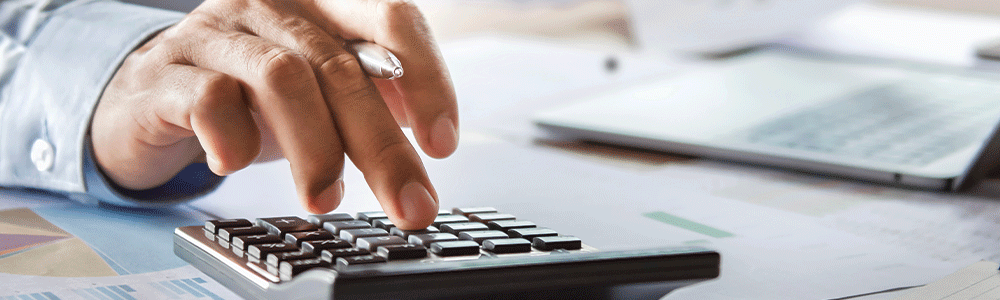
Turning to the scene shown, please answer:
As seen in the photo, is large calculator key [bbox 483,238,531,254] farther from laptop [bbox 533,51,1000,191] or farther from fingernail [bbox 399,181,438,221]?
laptop [bbox 533,51,1000,191]

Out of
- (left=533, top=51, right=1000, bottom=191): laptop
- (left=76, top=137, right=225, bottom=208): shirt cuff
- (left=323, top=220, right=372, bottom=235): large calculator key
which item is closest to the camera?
(left=323, top=220, right=372, bottom=235): large calculator key

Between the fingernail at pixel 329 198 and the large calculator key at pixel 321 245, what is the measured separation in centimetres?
5

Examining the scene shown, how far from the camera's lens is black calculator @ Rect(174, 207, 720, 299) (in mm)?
Answer: 301

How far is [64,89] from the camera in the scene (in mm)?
591

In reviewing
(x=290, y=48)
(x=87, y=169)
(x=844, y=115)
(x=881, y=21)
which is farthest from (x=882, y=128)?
(x=881, y=21)

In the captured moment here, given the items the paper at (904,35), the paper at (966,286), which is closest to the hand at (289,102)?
the paper at (966,286)

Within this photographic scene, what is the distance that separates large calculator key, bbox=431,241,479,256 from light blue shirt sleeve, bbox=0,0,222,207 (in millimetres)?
247

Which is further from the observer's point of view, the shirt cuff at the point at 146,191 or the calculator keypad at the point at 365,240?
the shirt cuff at the point at 146,191

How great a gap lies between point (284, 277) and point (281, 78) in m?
0.13

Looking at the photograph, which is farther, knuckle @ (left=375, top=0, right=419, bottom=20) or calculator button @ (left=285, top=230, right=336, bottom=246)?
knuckle @ (left=375, top=0, right=419, bottom=20)

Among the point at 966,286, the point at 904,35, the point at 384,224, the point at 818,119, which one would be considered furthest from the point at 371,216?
the point at 904,35

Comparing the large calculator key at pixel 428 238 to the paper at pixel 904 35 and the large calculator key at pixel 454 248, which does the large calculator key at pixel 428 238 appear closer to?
the large calculator key at pixel 454 248

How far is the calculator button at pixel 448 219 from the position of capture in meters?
0.42

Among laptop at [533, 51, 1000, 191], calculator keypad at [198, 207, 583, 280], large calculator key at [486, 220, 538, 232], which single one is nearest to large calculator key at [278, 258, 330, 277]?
calculator keypad at [198, 207, 583, 280]
